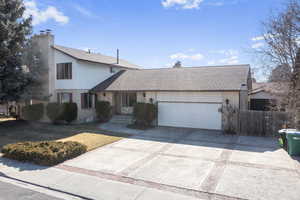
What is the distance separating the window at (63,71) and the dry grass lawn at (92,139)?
6.48 m

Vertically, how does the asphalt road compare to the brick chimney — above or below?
below

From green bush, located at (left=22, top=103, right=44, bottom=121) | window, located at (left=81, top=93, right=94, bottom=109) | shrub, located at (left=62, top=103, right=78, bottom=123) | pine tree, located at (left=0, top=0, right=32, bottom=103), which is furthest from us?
green bush, located at (left=22, top=103, right=44, bottom=121)

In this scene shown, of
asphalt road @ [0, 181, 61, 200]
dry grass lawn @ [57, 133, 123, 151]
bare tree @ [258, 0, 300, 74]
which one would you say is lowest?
asphalt road @ [0, 181, 61, 200]

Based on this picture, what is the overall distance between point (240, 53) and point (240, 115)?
5.05 meters

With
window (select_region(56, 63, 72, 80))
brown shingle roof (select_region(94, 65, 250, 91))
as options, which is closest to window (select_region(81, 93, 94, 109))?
brown shingle roof (select_region(94, 65, 250, 91))

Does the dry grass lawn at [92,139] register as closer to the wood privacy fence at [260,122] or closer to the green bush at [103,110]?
the green bush at [103,110]

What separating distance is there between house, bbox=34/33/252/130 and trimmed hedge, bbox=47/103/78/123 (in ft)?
1.91

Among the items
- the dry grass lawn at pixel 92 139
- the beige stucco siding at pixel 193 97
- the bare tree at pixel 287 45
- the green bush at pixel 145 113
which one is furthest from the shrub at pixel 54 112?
the bare tree at pixel 287 45

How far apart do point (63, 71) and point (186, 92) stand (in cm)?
1059

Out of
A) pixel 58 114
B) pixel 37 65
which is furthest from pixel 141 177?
pixel 37 65

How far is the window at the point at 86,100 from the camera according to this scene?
16944mm

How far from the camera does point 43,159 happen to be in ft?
23.9

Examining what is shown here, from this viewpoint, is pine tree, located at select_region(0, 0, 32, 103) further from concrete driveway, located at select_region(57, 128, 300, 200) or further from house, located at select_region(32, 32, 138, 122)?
concrete driveway, located at select_region(57, 128, 300, 200)

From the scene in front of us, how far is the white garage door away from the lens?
13.6 meters
